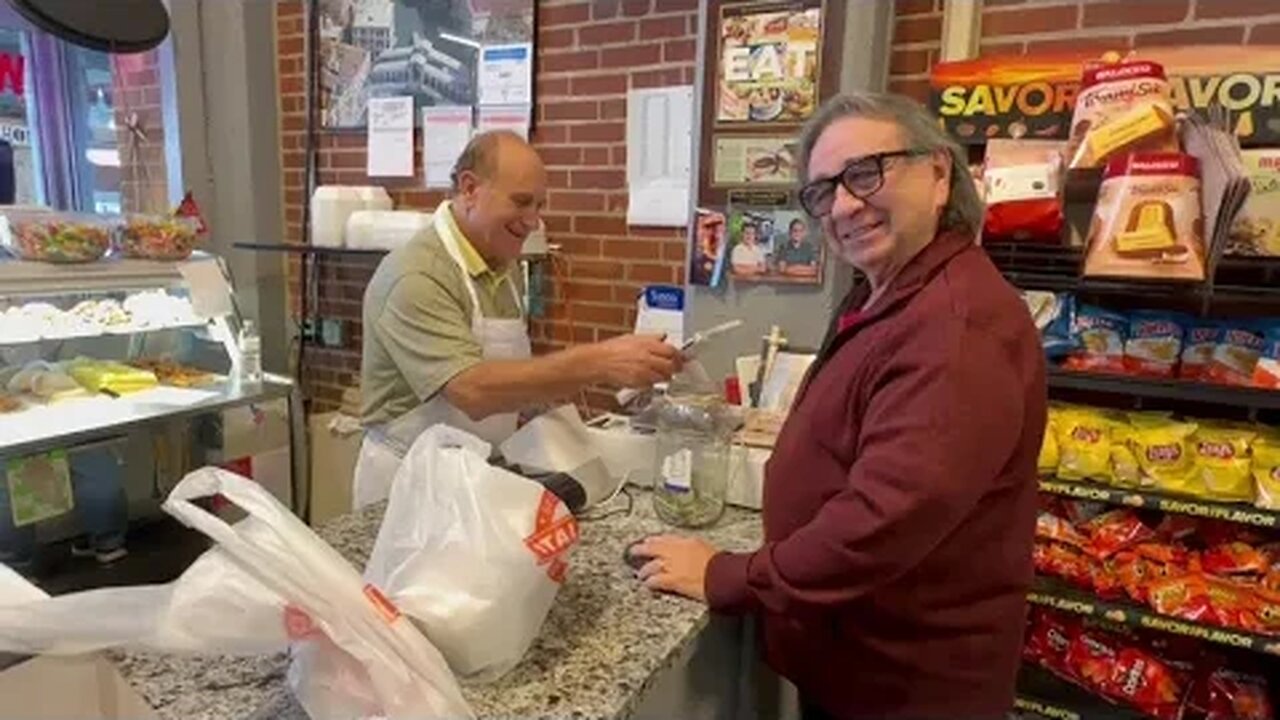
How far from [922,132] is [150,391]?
7.36 feet

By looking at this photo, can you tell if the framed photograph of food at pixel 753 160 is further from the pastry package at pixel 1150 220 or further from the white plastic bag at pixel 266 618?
the white plastic bag at pixel 266 618

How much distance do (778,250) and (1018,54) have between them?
78cm

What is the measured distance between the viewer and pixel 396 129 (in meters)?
3.13

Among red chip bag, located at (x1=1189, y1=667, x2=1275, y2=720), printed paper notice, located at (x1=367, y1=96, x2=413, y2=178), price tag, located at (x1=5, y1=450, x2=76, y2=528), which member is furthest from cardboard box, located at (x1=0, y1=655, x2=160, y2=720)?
printed paper notice, located at (x1=367, y1=96, x2=413, y2=178)

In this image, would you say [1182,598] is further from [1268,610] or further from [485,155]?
[485,155]

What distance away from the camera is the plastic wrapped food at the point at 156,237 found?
238 centimetres

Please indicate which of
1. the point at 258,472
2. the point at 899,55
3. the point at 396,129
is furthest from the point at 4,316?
the point at 899,55

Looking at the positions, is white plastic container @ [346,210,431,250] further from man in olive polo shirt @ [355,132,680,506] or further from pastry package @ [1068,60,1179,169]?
pastry package @ [1068,60,1179,169]

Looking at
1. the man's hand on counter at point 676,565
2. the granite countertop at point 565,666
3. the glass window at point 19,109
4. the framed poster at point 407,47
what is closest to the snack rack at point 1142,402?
the man's hand on counter at point 676,565

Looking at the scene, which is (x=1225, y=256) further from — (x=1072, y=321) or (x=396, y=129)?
(x=396, y=129)

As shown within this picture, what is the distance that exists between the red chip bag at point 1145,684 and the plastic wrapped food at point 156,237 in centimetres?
279

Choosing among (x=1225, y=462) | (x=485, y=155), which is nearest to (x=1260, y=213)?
(x=1225, y=462)

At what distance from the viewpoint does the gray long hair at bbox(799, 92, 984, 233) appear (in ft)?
3.83

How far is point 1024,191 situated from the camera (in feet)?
5.79
